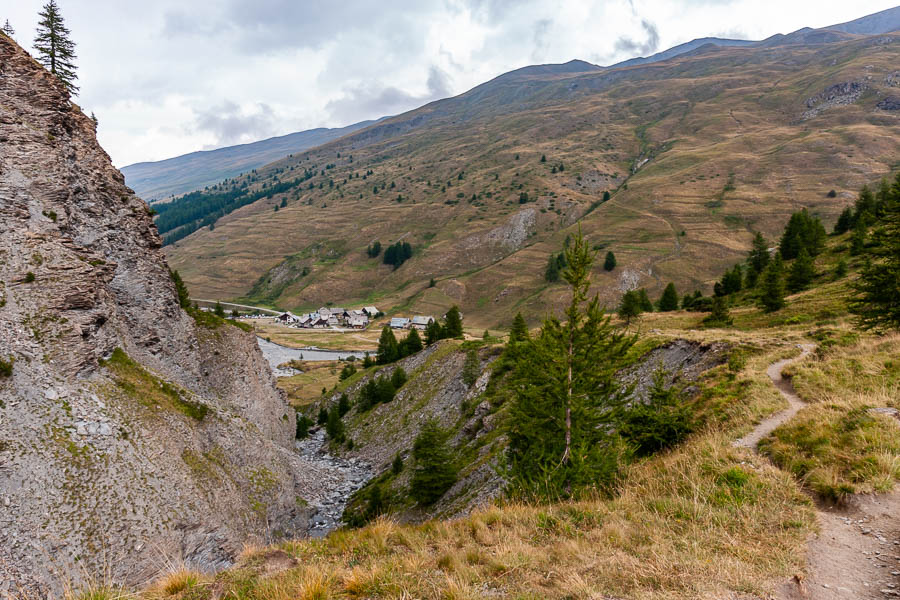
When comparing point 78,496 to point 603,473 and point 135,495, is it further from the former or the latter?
point 603,473

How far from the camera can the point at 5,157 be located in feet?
90.7

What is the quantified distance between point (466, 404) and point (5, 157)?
4556 centimetres

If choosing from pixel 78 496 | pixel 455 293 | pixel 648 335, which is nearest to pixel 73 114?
pixel 78 496

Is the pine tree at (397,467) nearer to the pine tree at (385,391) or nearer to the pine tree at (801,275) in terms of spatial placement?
the pine tree at (385,391)

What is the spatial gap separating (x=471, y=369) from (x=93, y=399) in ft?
124

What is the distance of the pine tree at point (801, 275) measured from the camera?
48.7 m

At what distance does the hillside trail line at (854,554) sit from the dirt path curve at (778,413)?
164 inches

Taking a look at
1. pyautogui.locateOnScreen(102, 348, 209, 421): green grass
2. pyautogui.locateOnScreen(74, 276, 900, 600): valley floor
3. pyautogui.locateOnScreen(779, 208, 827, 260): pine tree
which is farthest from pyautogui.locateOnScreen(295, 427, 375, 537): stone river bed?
pyautogui.locateOnScreen(779, 208, 827, 260): pine tree

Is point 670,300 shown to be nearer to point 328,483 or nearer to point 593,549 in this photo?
point 328,483

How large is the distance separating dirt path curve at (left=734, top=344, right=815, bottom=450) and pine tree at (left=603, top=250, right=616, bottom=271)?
11548 cm

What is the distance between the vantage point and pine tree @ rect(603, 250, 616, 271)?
131500mm

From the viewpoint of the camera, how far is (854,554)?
7.41 metres

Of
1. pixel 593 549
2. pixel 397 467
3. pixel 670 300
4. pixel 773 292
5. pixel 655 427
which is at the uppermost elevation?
pixel 593 549

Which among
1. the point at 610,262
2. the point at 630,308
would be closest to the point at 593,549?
Result: the point at 630,308
